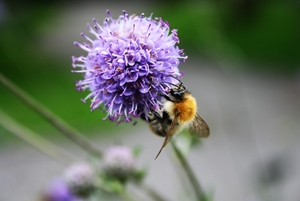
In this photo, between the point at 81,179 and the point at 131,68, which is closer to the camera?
the point at 131,68

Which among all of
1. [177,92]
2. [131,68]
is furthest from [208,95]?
[131,68]

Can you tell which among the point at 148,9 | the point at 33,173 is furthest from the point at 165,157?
the point at 148,9

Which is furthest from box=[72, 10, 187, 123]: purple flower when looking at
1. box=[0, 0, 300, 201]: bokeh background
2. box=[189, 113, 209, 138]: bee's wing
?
box=[0, 0, 300, 201]: bokeh background

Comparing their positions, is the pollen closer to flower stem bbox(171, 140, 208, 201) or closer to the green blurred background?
flower stem bbox(171, 140, 208, 201)

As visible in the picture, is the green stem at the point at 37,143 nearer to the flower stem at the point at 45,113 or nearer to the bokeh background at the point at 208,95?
the flower stem at the point at 45,113

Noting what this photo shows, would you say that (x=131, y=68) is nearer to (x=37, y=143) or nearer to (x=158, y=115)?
(x=158, y=115)

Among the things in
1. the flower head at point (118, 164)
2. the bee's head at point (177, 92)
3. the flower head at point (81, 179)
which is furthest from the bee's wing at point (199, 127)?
the flower head at point (81, 179)

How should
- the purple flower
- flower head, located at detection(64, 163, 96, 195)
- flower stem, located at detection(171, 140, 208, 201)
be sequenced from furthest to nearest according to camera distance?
flower head, located at detection(64, 163, 96, 195) → flower stem, located at detection(171, 140, 208, 201) → the purple flower

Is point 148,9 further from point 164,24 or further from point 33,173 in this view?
point 164,24
